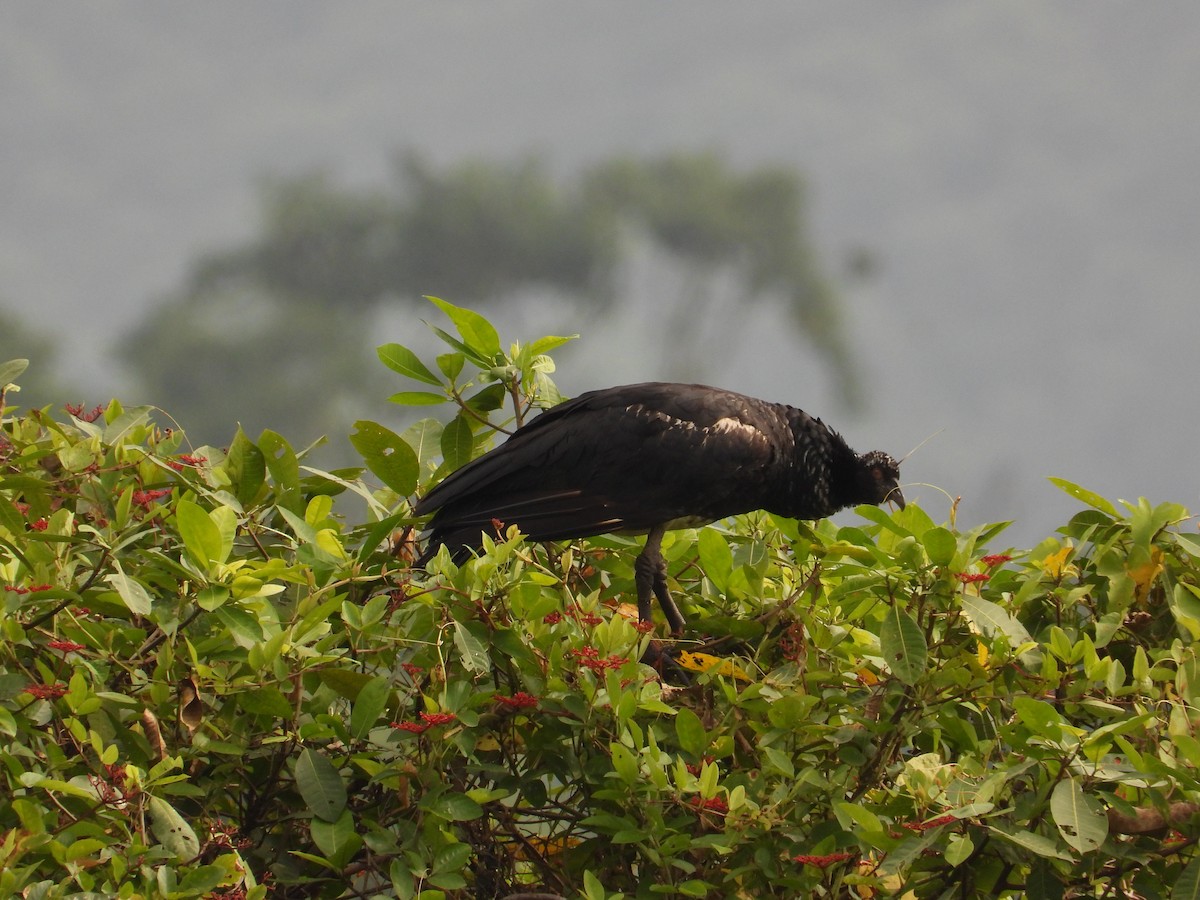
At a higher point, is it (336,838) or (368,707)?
(368,707)

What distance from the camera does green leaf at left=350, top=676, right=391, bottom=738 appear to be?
1.98 meters

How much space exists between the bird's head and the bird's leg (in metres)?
0.86

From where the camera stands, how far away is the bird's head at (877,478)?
3.86 m

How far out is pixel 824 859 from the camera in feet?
6.16

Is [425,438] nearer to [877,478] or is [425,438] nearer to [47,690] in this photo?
[47,690]

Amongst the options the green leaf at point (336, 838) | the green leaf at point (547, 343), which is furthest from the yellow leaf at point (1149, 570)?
the green leaf at point (336, 838)

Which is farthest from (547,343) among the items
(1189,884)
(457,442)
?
(1189,884)

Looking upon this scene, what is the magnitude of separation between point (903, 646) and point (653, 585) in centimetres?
107

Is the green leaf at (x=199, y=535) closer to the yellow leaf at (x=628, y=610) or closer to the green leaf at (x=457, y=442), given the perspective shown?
the yellow leaf at (x=628, y=610)

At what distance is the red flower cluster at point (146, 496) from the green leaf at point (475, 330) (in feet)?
2.53

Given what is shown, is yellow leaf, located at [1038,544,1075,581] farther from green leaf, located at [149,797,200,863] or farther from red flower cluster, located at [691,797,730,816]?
green leaf, located at [149,797,200,863]

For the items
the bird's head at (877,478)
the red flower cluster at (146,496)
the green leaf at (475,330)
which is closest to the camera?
the red flower cluster at (146,496)

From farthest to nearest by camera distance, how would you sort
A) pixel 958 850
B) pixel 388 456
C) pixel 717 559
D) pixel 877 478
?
pixel 877 478 < pixel 388 456 < pixel 717 559 < pixel 958 850

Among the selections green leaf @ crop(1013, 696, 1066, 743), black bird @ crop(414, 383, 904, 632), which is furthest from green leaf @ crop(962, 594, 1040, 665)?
black bird @ crop(414, 383, 904, 632)
